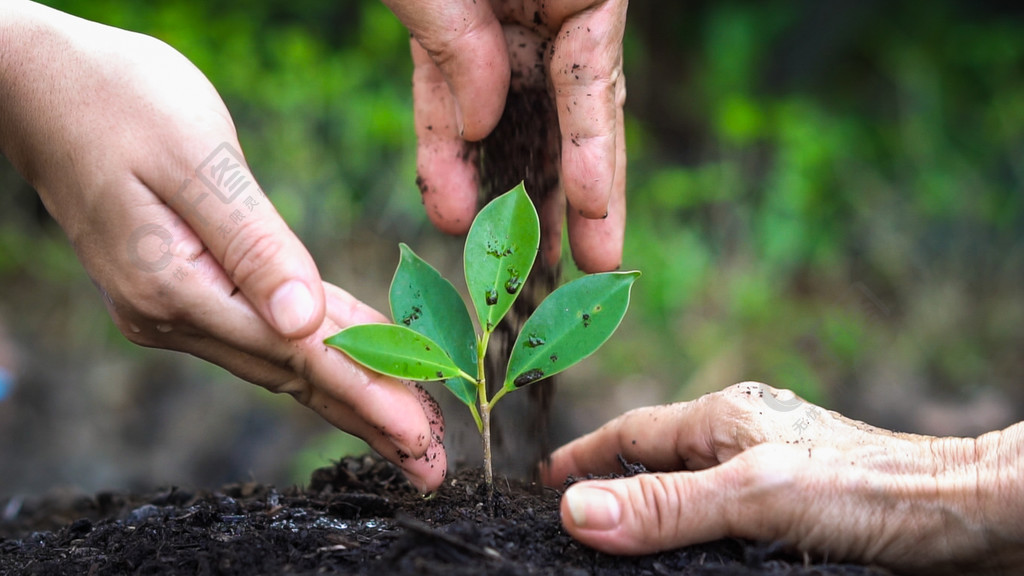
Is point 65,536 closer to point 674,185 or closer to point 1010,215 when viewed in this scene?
point 674,185

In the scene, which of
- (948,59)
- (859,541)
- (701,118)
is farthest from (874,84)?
(859,541)

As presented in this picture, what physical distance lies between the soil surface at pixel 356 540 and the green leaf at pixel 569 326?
0.67 ft

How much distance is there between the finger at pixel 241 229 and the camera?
3.37 ft

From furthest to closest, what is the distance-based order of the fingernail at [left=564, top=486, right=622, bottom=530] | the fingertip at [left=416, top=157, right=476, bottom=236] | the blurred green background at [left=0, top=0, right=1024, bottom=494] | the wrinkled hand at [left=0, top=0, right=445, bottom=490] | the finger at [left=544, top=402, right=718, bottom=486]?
1. the blurred green background at [left=0, top=0, right=1024, bottom=494]
2. the fingertip at [left=416, top=157, right=476, bottom=236]
3. the finger at [left=544, top=402, right=718, bottom=486]
4. the wrinkled hand at [left=0, top=0, right=445, bottom=490]
5. the fingernail at [left=564, top=486, right=622, bottom=530]

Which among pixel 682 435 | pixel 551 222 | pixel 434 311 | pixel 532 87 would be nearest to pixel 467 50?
pixel 532 87

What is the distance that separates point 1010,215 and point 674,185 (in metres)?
1.34

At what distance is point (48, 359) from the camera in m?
3.07

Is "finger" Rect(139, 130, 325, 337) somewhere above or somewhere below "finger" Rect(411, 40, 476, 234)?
below

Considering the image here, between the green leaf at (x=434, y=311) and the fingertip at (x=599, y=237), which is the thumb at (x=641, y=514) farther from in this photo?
the fingertip at (x=599, y=237)

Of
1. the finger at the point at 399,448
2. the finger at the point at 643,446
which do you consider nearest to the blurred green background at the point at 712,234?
the finger at the point at 643,446

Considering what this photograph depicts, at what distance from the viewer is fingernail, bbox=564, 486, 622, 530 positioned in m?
0.93

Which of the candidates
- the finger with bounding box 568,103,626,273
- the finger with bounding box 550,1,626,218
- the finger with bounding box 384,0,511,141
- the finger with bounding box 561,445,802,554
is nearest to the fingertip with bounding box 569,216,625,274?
the finger with bounding box 568,103,626,273

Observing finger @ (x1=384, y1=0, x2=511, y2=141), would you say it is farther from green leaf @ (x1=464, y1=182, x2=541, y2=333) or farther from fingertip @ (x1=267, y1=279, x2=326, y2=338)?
fingertip @ (x1=267, y1=279, x2=326, y2=338)

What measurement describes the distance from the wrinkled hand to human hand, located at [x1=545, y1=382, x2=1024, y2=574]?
0.35 m
